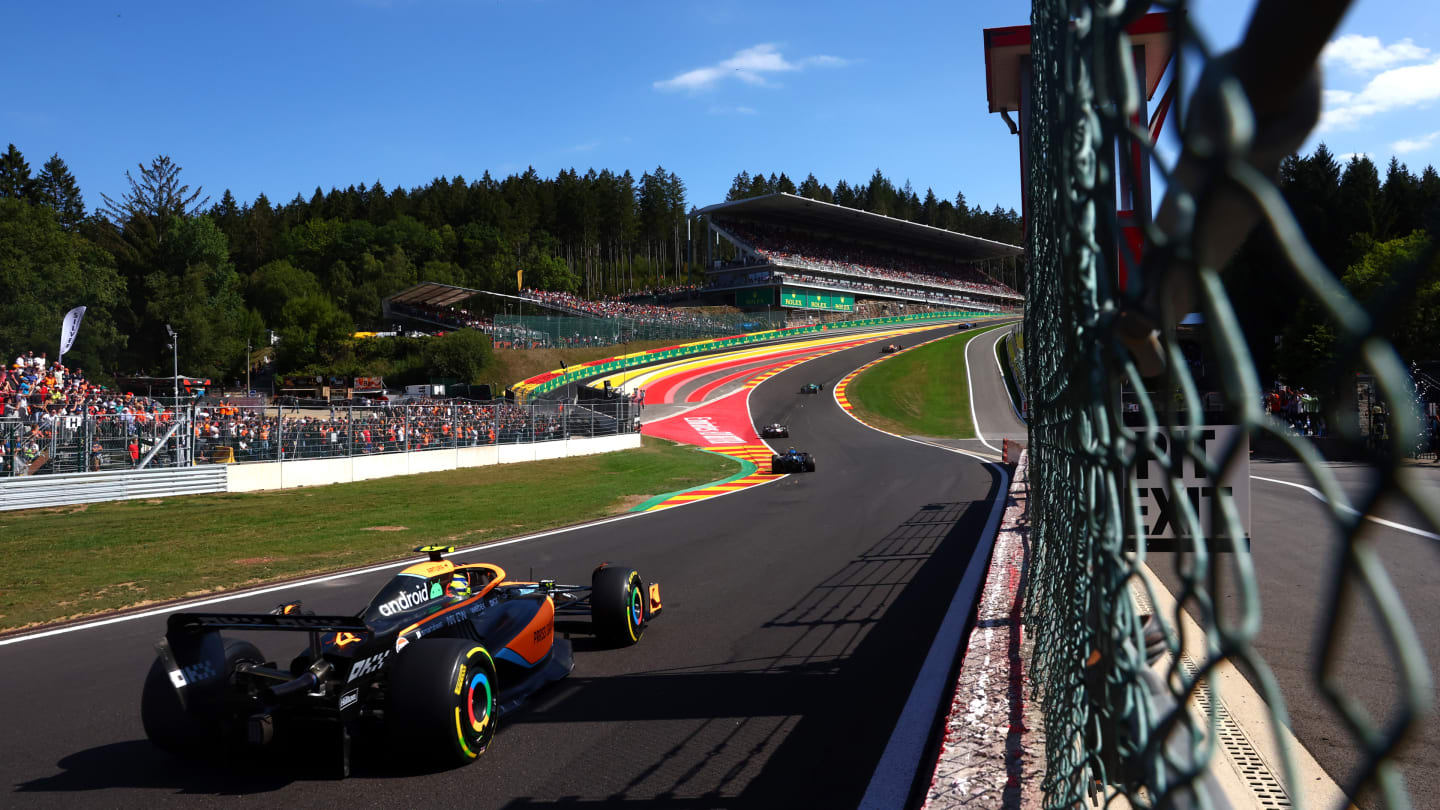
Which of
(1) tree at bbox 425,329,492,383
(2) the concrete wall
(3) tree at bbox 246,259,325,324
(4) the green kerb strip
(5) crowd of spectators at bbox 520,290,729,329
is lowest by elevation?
(4) the green kerb strip

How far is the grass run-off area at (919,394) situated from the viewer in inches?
1803

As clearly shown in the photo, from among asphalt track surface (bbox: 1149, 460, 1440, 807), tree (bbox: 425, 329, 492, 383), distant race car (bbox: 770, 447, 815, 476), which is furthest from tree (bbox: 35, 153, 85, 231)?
asphalt track surface (bbox: 1149, 460, 1440, 807)

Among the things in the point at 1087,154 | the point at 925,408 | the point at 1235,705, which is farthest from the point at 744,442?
the point at 1087,154

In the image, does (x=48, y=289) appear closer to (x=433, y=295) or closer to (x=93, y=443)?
(x=433, y=295)

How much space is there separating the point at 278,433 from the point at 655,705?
742 inches

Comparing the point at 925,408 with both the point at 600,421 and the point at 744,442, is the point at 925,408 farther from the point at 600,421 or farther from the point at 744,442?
the point at 600,421

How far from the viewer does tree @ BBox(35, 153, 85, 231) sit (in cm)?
8525

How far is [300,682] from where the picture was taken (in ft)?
16.2

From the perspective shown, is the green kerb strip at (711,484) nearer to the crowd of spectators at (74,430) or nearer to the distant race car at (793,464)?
the distant race car at (793,464)

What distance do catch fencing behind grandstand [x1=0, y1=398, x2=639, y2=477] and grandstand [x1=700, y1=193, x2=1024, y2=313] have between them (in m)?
70.0

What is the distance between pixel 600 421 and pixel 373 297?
72870 mm

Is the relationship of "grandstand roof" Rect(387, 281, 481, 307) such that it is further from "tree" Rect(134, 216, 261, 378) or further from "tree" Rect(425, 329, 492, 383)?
"tree" Rect(425, 329, 492, 383)

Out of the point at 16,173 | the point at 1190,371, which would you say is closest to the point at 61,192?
the point at 16,173

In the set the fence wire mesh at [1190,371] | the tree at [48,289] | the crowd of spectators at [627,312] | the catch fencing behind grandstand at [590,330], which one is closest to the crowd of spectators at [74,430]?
the fence wire mesh at [1190,371]
